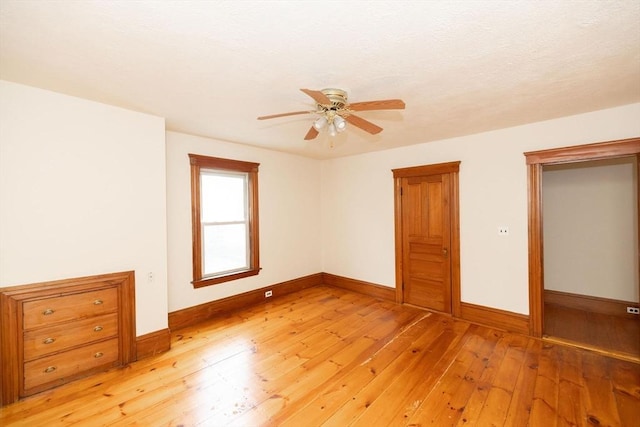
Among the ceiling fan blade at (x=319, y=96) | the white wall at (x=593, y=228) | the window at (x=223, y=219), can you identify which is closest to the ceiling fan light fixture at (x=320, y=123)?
the ceiling fan blade at (x=319, y=96)

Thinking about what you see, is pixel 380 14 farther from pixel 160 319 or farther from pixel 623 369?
pixel 623 369

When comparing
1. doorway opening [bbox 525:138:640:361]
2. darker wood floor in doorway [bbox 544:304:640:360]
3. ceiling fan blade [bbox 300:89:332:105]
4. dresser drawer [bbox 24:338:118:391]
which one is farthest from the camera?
doorway opening [bbox 525:138:640:361]

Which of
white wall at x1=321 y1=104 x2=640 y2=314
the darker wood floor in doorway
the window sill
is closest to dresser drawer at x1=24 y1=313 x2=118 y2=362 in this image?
the window sill

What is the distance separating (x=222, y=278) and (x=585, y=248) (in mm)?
5635

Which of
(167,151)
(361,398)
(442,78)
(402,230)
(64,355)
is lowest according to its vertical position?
(361,398)

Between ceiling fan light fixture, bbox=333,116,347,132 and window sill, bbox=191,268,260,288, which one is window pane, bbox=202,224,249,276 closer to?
window sill, bbox=191,268,260,288

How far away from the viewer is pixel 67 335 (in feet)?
8.00

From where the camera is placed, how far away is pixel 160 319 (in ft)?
9.96

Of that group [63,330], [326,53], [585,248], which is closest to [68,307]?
[63,330]

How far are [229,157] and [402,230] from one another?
9.95 feet

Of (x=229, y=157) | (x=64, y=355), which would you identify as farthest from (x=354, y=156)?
(x=64, y=355)

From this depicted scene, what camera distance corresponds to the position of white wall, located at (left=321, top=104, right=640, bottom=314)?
3.08 metres

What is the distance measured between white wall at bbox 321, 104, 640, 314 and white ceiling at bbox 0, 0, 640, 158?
12.0 inches

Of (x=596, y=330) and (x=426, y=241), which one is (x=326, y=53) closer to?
(x=426, y=241)
